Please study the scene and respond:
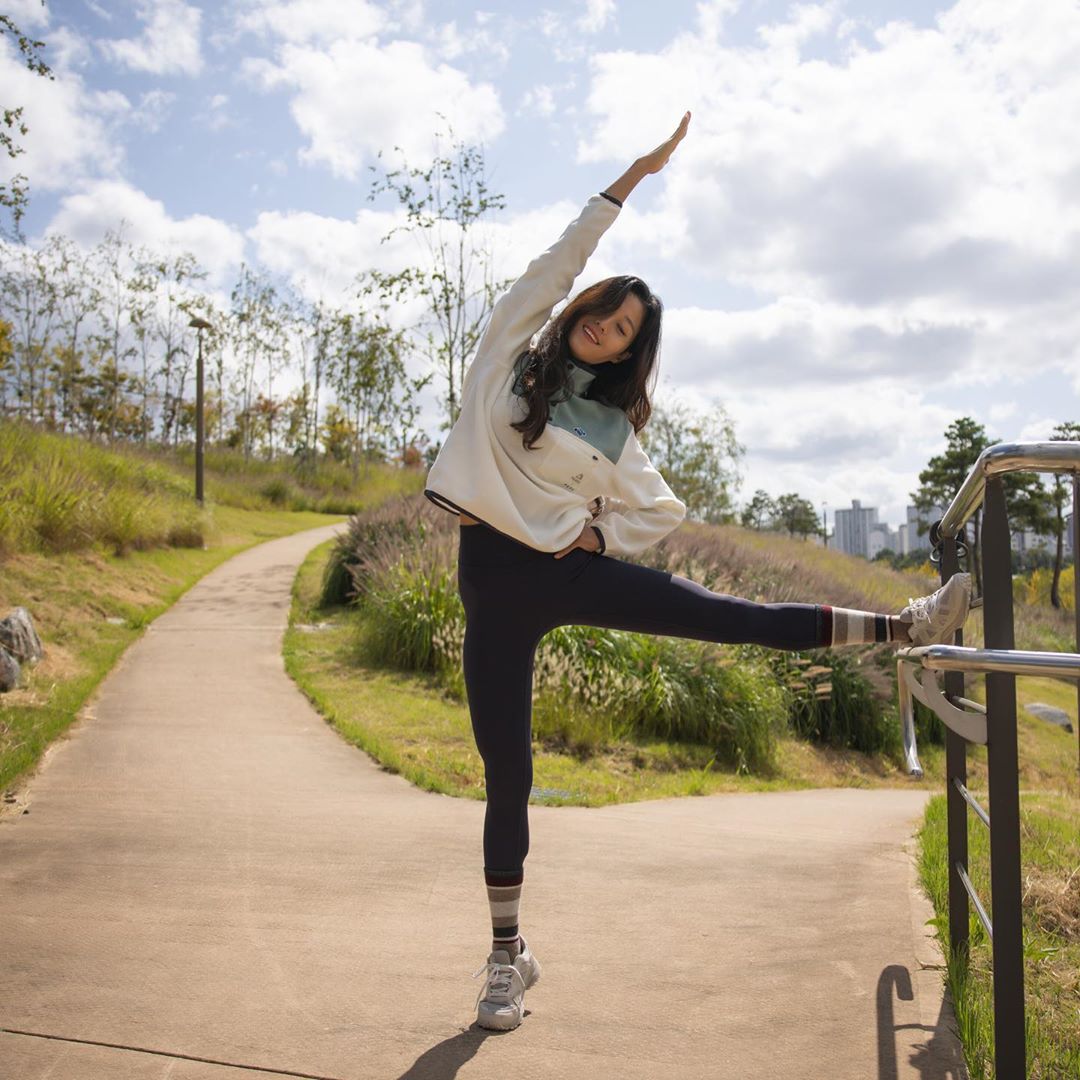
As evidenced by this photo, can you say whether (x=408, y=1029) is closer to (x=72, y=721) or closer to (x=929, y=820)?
(x=929, y=820)

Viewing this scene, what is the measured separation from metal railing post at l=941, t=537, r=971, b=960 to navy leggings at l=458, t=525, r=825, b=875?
1.53 ft

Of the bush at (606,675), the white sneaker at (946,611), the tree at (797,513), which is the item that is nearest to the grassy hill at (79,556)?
the bush at (606,675)

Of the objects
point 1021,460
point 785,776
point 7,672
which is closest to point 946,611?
point 1021,460

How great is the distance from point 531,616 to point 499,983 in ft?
2.82

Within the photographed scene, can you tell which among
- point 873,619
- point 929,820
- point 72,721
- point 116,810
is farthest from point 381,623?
point 873,619

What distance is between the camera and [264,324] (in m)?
30.6

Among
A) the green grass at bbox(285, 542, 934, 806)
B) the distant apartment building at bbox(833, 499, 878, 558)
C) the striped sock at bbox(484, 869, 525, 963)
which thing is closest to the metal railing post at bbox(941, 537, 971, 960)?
the striped sock at bbox(484, 869, 525, 963)

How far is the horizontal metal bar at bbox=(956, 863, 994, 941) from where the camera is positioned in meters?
1.93

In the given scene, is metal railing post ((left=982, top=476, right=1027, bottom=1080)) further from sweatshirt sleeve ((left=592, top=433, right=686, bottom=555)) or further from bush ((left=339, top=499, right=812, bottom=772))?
bush ((left=339, top=499, right=812, bottom=772))

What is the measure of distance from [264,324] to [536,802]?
28.1 m

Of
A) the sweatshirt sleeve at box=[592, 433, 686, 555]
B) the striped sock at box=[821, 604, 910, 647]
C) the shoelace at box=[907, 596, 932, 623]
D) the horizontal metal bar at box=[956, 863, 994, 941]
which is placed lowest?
the horizontal metal bar at box=[956, 863, 994, 941]

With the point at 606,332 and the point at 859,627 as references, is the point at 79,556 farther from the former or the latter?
the point at 859,627

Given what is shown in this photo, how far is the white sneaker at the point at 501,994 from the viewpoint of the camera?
229cm

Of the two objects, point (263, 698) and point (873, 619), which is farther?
point (263, 698)
